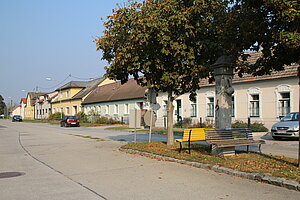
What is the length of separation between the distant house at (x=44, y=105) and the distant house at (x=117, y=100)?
24964mm

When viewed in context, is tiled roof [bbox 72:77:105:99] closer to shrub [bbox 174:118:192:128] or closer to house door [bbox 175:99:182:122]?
house door [bbox 175:99:182:122]

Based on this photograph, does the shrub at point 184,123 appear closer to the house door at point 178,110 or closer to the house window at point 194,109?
the house window at point 194,109

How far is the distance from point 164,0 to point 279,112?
47.9ft

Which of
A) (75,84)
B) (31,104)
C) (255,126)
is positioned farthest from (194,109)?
(31,104)

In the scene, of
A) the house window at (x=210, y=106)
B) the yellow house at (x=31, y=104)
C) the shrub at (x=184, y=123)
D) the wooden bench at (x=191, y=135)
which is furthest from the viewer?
the yellow house at (x=31, y=104)

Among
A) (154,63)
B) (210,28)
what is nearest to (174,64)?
(154,63)

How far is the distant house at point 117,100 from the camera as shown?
40.5 meters

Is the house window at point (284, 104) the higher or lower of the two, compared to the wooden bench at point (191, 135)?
higher

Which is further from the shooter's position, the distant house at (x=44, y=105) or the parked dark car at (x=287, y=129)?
the distant house at (x=44, y=105)

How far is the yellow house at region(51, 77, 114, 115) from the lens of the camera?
194 feet

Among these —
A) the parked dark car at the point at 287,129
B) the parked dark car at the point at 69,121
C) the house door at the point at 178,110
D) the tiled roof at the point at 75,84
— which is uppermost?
the tiled roof at the point at 75,84

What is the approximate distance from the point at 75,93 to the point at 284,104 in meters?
47.9

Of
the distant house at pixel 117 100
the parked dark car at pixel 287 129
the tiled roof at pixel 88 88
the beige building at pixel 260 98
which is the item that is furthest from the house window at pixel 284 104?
the tiled roof at pixel 88 88

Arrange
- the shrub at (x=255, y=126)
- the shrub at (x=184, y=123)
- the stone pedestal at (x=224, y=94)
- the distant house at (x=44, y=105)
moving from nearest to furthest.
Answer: the stone pedestal at (x=224, y=94), the shrub at (x=255, y=126), the shrub at (x=184, y=123), the distant house at (x=44, y=105)
